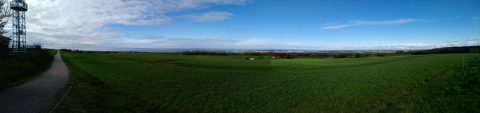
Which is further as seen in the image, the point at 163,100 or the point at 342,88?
the point at 342,88

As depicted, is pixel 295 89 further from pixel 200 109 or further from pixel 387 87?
pixel 200 109

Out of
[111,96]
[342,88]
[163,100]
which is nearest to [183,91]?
[163,100]

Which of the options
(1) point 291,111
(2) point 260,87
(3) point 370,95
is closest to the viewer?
(1) point 291,111

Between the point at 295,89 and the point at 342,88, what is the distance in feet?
9.86

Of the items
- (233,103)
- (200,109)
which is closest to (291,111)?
(233,103)

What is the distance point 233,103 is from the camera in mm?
→ 13297

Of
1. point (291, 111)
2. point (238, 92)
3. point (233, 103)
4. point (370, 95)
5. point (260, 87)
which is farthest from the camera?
point (260, 87)

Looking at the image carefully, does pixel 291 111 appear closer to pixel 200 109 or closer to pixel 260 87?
pixel 200 109

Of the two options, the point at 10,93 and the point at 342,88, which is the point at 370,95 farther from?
the point at 10,93

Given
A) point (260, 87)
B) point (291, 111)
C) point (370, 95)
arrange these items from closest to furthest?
point (291, 111), point (370, 95), point (260, 87)

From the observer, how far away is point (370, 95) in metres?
14.2

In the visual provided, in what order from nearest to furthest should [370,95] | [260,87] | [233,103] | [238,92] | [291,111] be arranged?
[291,111], [233,103], [370,95], [238,92], [260,87]

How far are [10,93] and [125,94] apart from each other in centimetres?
504

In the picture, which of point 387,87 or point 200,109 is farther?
point 387,87
